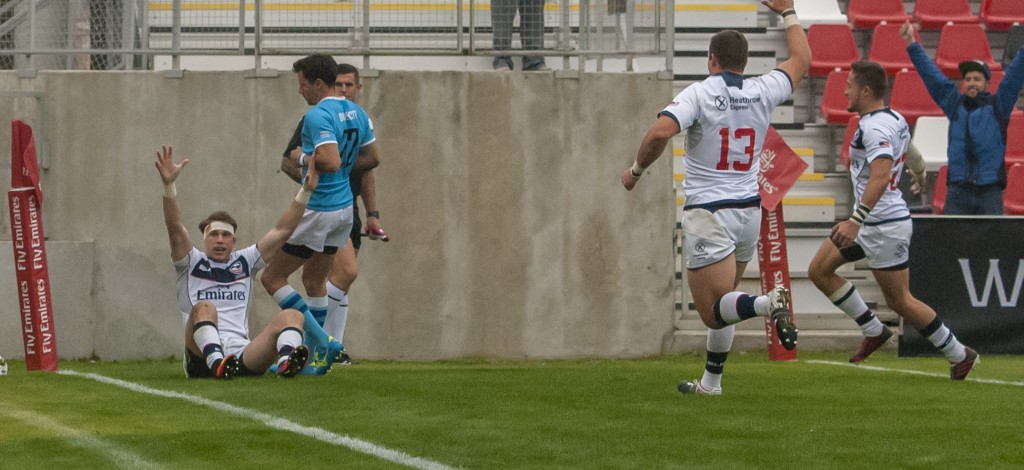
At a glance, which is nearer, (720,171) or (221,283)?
(720,171)

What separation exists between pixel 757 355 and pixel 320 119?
17.3ft

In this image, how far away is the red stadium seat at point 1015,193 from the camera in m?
16.1

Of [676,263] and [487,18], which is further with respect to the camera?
[676,263]

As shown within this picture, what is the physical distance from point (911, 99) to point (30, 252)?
9820mm

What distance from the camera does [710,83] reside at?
8.41m

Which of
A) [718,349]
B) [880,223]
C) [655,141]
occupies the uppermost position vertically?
Answer: [655,141]

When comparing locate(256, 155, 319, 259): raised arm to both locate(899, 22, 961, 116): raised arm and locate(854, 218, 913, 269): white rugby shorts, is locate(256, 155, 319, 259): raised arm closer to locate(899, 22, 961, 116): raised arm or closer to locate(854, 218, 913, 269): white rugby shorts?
locate(854, 218, 913, 269): white rugby shorts

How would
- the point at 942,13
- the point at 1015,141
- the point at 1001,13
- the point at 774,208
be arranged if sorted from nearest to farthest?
the point at 774,208, the point at 1015,141, the point at 942,13, the point at 1001,13

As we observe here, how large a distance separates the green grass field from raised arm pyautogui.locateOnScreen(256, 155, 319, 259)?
88 centimetres

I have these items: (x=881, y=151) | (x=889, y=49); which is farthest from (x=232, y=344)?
(x=889, y=49)

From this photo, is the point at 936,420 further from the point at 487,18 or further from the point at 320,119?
the point at 487,18

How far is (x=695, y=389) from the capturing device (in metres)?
8.62

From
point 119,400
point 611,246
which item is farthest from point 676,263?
point 119,400

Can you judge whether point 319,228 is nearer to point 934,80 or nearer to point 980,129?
point 934,80
